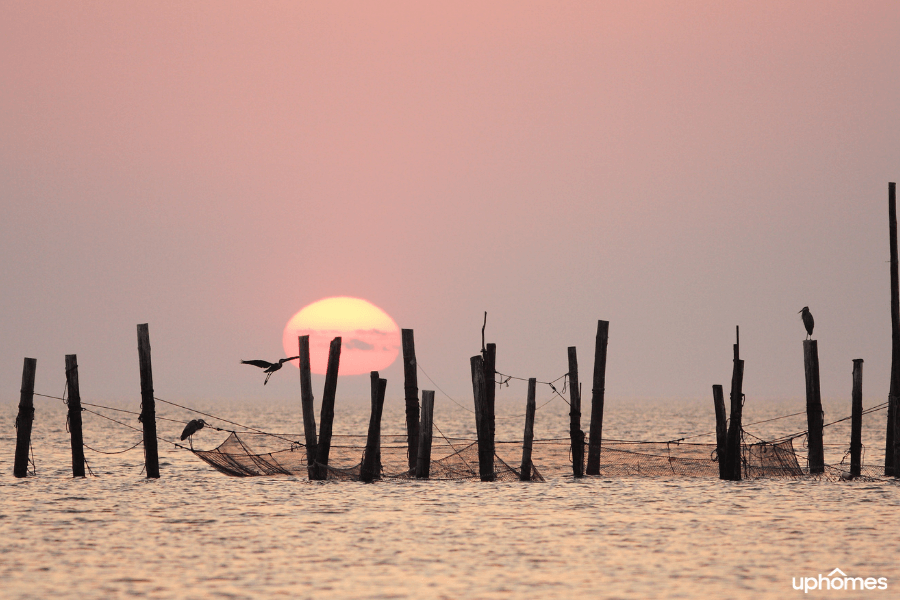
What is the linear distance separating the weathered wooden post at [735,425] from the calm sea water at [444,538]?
590 millimetres

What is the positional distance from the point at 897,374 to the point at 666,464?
571cm

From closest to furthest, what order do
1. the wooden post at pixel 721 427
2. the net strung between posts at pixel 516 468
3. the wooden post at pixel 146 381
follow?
1. the wooden post at pixel 721 427
2. the wooden post at pixel 146 381
3. the net strung between posts at pixel 516 468

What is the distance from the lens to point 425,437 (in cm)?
2166

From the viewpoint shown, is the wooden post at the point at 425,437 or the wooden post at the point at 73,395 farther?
the wooden post at the point at 73,395

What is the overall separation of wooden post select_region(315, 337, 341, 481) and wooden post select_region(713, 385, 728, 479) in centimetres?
823

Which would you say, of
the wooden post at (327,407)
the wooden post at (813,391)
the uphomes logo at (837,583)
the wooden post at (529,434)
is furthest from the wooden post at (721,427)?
the uphomes logo at (837,583)

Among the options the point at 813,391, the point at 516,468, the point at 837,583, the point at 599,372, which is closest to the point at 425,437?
the point at 516,468

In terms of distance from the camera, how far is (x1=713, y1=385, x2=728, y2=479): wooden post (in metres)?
21.3

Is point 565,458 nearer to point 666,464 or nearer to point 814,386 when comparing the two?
point 666,464

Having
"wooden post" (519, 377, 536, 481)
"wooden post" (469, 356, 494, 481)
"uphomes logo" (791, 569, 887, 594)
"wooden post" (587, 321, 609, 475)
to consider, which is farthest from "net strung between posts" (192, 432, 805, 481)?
"uphomes logo" (791, 569, 887, 594)

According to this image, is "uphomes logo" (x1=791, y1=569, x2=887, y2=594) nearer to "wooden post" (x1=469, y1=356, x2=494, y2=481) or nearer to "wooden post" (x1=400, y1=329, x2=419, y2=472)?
"wooden post" (x1=469, y1=356, x2=494, y2=481)

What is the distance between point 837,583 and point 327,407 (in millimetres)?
12465

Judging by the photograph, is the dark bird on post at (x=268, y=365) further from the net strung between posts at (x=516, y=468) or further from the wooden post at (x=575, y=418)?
the wooden post at (x=575, y=418)

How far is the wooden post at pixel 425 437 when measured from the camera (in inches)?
846
